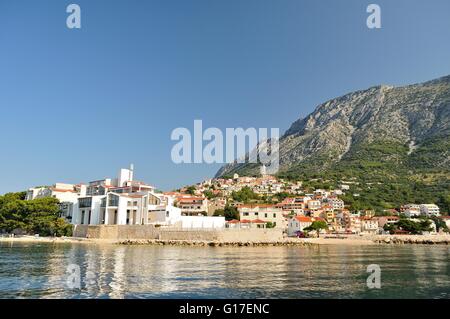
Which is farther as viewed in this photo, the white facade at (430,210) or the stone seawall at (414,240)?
the white facade at (430,210)

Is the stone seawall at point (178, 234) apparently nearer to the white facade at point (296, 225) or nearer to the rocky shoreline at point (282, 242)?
the rocky shoreline at point (282, 242)

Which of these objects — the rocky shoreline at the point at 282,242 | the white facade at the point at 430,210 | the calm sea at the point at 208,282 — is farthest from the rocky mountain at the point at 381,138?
the calm sea at the point at 208,282

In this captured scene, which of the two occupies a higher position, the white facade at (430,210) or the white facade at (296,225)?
the white facade at (430,210)

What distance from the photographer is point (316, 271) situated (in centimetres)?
2464

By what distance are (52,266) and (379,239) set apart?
63.6 m

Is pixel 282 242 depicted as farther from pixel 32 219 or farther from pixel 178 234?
pixel 32 219

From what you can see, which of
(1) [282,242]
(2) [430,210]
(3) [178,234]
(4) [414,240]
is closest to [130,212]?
(3) [178,234]

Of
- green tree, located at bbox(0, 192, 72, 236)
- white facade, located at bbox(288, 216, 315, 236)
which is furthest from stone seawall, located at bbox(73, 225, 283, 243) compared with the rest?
white facade, located at bbox(288, 216, 315, 236)

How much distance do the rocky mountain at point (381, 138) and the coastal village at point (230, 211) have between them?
2656 centimetres

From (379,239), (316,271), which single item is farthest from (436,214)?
(316,271)

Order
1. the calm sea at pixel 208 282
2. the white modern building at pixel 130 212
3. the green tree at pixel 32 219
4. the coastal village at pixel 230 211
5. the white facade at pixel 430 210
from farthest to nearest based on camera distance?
1. the white facade at pixel 430 210
2. the coastal village at pixel 230 211
3. the white modern building at pixel 130 212
4. the green tree at pixel 32 219
5. the calm sea at pixel 208 282

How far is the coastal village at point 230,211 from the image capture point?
6638 centimetres

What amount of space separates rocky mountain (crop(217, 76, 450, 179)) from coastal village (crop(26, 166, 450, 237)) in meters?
26.6

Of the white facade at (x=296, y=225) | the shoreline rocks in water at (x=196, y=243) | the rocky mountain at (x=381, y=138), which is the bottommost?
the shoreline rocks in water at (x=196, y=243)
